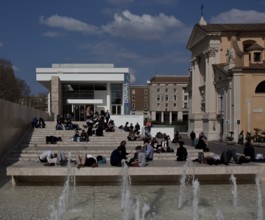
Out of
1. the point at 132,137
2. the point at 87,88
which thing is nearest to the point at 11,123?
the point at 132,137

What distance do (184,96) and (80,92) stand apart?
76.1 m

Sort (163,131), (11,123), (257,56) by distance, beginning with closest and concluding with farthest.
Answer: (11,123) → (163,131) → (257,56)

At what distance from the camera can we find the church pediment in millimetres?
61013

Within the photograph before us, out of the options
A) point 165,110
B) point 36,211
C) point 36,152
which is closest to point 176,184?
point 36,211

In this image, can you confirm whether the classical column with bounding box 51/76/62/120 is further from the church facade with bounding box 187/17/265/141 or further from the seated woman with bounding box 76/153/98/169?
the seated woman with bounding box 76/153/98/169

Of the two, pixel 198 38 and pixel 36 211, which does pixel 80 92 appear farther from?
pixel 36 211

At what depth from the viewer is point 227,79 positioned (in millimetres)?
51844

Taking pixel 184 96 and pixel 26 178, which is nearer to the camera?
pixel 26 178

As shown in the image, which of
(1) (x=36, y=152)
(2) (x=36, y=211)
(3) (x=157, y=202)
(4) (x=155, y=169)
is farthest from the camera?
(1) (x=36, y=152)

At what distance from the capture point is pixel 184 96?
415 feet

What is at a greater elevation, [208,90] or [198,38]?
[198,38]

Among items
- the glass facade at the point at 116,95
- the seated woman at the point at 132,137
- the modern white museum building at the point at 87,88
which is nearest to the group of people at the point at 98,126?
the seated woman at the point at 132,137

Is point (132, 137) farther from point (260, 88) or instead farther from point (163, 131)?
point (260, 88)

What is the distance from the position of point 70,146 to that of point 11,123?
326 centimetres
